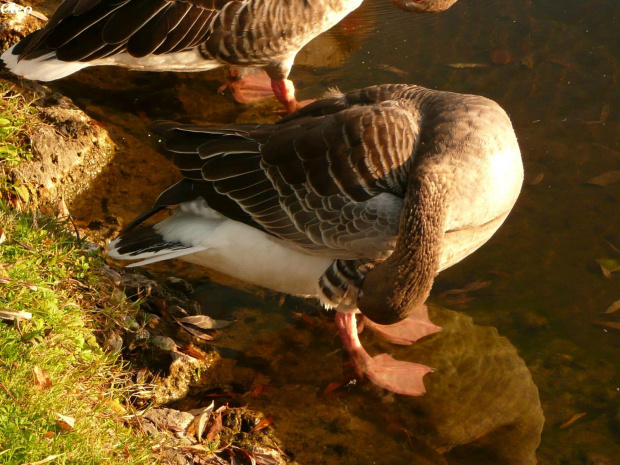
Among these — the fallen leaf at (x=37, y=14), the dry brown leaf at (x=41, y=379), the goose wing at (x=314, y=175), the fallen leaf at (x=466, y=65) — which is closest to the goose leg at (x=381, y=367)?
the goose wing at (x=314, y=175)

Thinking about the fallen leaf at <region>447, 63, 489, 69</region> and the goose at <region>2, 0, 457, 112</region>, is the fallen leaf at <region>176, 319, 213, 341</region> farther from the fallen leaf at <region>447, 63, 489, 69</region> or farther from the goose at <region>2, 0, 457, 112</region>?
the fallen leaf at <region>447, 63, 489, 69</region>

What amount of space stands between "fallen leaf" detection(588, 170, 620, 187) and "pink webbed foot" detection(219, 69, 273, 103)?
2.96 metres

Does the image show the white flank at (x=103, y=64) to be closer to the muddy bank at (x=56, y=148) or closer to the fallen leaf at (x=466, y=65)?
the muddy bank at (x=56, y=148)

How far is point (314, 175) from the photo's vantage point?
14.0 ft

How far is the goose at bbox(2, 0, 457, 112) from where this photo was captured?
563 centimetres

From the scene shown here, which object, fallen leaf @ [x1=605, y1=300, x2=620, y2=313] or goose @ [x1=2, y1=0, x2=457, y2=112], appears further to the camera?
goose @ [x1=2, y1=0, x2=457, y2=112]

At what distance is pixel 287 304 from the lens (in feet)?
16.4

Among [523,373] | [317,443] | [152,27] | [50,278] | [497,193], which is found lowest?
[523,373]

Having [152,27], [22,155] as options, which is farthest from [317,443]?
[152,27]

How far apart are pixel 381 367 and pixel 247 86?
3.35 m

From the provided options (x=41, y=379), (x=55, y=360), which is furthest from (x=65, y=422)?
(x=55, y=360)

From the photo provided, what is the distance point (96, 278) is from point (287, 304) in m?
1.37

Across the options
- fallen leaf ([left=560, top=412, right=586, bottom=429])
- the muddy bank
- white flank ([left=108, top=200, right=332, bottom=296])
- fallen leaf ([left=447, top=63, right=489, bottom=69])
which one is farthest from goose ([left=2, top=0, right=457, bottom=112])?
fallen leaf ([left=560, top=412, right=586, bottom=429])

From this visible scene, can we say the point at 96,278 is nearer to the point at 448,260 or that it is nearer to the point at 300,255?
the point at 300,255
